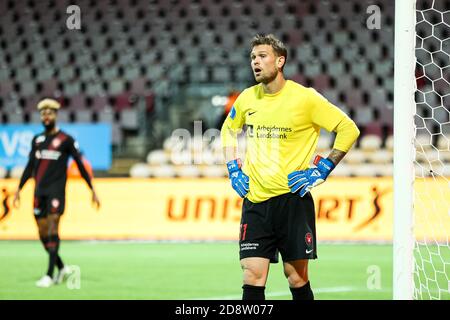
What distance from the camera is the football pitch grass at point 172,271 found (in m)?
8.46

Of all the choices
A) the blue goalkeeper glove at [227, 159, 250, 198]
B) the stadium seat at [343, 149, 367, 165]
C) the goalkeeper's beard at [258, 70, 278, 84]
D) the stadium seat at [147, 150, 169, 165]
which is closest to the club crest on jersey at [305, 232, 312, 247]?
the blue goalkeeper glove at [227, 159, 250, 198]

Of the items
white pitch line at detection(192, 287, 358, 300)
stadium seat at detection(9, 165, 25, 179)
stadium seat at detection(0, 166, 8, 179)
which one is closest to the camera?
white pitch line at detection(192, 287, 358, 300)

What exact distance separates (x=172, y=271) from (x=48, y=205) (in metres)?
1.80

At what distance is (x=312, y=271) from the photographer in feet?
33.7

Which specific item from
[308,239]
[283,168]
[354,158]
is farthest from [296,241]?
[354,158]

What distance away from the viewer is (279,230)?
18.7ft

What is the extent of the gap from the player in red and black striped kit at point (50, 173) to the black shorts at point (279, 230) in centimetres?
400

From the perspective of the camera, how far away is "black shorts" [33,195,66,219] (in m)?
9.34

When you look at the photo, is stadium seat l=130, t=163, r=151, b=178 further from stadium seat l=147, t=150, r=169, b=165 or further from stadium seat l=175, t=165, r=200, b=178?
stadium seat l=175, t=165, r=200, b=178

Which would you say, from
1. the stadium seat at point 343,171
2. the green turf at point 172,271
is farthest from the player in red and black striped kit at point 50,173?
the stadium seat at point 343,171

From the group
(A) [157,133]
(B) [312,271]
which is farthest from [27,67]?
(B) [312,271]

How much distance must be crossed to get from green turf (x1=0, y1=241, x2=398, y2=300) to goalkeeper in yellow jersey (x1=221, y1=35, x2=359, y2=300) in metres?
2.53

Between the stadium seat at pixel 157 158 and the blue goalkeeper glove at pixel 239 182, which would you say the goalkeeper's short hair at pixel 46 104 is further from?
the stadium seat at pixel 157 158

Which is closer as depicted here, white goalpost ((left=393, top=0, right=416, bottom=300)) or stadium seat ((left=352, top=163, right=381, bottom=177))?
white goalpost ((left=393, top=0, right=416, bottom=300))
